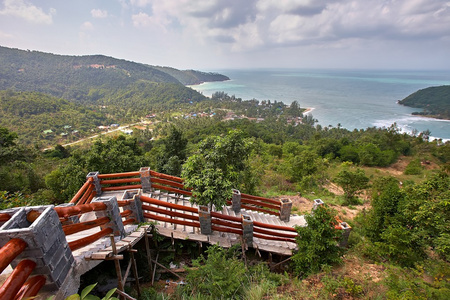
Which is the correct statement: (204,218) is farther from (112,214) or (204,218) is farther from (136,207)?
(112,214)

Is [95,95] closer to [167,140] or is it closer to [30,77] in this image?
[30,77]

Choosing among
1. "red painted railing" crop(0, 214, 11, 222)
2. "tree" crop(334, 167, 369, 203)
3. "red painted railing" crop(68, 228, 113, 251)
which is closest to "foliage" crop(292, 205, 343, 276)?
"red painted railing" crop(68, 228, 113, 251)

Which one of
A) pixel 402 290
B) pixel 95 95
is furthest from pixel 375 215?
pixel 95 95

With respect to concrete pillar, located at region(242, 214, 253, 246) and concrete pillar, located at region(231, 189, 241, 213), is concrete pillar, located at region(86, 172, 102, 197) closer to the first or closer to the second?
concrete pillar, located at region(231, 189, 241, 213)

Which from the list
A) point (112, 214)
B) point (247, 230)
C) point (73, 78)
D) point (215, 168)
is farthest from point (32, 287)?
point (73, 78)

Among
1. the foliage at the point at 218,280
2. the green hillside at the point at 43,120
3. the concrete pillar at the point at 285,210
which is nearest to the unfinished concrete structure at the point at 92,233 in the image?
the concrete pillar at the point at 285,210

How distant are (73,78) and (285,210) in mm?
182167

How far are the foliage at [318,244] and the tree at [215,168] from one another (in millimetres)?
2155

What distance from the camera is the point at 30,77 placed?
403 feet

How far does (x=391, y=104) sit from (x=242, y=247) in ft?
440

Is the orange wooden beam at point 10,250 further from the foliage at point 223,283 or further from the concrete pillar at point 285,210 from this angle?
the concrete pillar at point 285,210

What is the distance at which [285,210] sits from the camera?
23.3 ft

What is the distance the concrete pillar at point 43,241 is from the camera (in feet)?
7.34

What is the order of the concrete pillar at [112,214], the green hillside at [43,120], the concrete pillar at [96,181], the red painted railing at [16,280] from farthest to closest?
1. the green hillside at [43,120]
2. the concrete pillar at [96,181]
3. the concrete pillar at [112,214]
4. the red painted railing at [16,280]
